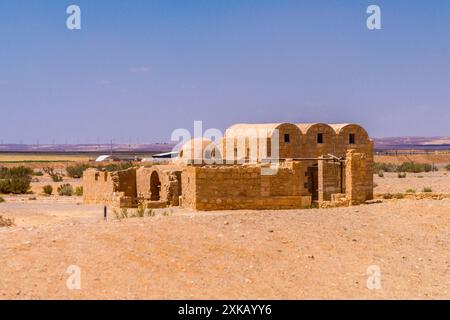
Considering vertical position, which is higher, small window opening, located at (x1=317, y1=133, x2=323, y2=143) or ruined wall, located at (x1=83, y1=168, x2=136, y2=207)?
small window opening, located at (x1=317, y1=133, x2=323, y2=143)

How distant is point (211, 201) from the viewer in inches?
688

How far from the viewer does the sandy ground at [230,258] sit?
8.48 metres

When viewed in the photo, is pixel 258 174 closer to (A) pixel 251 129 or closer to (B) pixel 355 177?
(B) pixel 355 177

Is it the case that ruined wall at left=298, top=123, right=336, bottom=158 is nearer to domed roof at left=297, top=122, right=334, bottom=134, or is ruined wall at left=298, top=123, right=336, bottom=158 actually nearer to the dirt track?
domed roof at left=297, top=122, right=334, bottom=134

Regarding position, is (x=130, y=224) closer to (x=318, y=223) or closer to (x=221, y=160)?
(x=318, y=223)

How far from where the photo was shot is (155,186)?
75.8 feet

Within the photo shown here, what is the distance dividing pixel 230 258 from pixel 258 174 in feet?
27.0

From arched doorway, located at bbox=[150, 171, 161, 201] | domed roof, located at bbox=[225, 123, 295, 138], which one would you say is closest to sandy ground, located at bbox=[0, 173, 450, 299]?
domed roof, located at bbox=[225, 123, 295, 138]

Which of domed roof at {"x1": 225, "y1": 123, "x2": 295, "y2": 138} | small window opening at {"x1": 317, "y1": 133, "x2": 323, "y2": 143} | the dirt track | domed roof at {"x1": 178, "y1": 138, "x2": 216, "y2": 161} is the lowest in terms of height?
the dirt track

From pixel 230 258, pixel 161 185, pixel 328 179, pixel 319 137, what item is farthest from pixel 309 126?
pixel 230 258

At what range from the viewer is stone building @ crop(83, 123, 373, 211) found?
17.7 m
